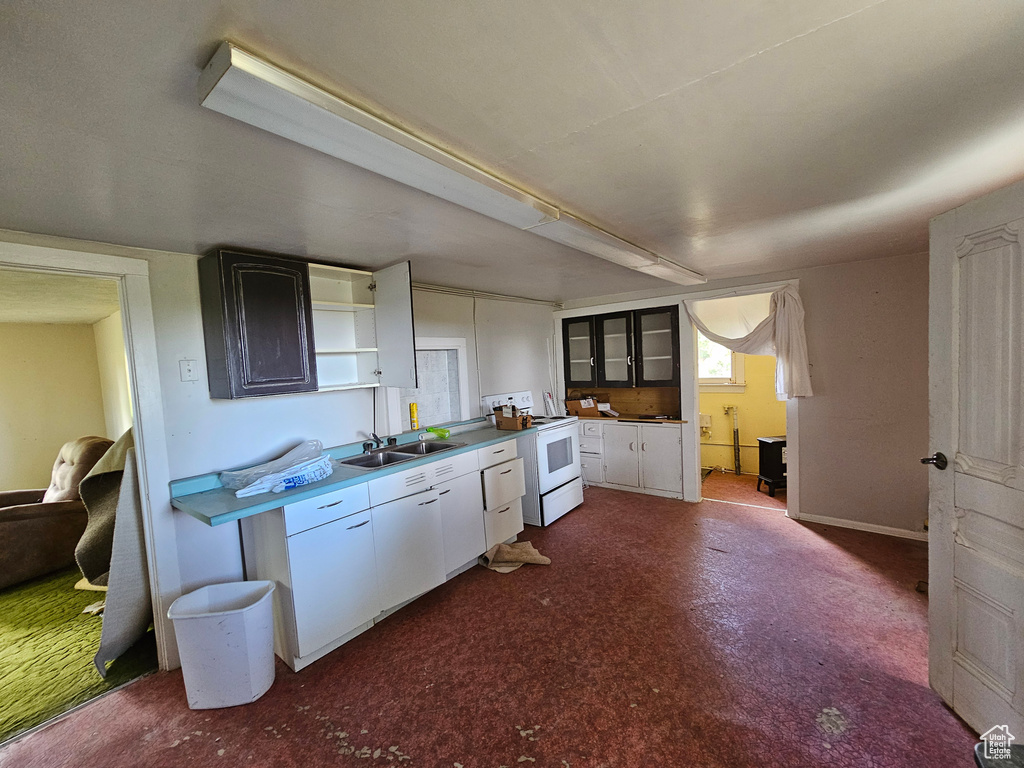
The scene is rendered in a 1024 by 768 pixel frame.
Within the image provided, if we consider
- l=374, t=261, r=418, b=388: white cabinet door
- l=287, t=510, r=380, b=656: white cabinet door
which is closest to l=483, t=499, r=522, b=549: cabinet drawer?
l=287, t=510, r=380, b=656: white cabinet door

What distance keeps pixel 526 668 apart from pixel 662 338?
3.38m

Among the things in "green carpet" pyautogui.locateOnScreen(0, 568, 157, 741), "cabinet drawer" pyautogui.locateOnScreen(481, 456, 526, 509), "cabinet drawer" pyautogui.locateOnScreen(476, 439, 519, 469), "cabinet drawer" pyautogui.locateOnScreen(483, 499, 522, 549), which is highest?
"cabinet drawer" pyautogui.locateOnScreen(476, 439, 519, 469)

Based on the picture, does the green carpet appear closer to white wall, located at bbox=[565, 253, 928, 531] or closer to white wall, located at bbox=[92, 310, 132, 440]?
white wall, located at bbox=[92, 310, 132, 440]

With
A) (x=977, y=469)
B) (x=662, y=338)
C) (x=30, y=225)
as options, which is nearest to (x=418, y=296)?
(x=30, y=225)

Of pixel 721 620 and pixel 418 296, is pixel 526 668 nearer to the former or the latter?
pixel 721 620

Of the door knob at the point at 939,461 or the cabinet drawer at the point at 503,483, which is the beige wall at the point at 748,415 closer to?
the cabinet drawer at the point at 503,483

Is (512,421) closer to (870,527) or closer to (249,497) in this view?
(249,497)

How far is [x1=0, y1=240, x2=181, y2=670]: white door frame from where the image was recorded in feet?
6.84

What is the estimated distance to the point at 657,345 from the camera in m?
4.45

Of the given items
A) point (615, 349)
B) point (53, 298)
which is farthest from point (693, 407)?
point (53, 298)

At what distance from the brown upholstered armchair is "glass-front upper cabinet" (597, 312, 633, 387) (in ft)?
15.5

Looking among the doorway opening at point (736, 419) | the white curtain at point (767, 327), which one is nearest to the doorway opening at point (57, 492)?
the white curtain at point (767, 327)

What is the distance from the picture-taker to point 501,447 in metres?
3.37

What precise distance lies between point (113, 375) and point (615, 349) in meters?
5.43
